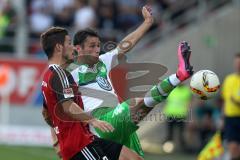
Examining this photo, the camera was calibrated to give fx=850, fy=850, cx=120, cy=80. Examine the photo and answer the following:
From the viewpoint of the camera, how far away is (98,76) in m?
10.6

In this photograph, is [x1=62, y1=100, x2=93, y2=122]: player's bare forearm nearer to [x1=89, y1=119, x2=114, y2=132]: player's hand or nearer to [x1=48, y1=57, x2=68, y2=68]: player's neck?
[x1=89, y1=119, x2=114, y2=132]: player's hand

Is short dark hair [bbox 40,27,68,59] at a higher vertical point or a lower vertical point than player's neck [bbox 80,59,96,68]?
higher

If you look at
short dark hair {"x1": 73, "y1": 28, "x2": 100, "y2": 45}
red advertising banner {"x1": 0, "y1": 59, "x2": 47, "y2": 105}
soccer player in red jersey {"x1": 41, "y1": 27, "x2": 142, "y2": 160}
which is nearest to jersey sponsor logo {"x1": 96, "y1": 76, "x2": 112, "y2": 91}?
short dark hair {"x1": 73, "y1": 28, "x2": 100, "y2": 45}

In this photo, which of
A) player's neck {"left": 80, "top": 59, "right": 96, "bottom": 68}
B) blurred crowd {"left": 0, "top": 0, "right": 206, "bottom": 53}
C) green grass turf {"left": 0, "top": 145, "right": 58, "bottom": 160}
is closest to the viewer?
player's neck {"left": 80, "top": 59, "right": 96, "bottom": 68}

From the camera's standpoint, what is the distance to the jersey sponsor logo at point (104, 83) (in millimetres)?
10586

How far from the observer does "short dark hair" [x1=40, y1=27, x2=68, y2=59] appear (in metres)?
9.74

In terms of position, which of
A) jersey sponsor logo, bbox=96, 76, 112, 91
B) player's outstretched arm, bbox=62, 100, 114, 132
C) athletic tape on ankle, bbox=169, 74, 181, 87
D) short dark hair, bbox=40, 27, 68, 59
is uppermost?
short dark hair, bbox=40, 27, 68, 59

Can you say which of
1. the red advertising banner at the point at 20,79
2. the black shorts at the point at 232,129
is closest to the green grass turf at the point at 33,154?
the red advertising banner at the point at 20,79

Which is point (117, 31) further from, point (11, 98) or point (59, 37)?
point (59, 37)

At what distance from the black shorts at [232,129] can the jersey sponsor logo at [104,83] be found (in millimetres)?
5309

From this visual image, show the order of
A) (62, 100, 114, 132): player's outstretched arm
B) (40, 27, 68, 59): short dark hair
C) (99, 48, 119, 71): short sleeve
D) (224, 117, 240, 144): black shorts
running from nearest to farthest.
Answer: (62, 100, 114, 132): player's outstretched arm < (40, 27, 68, 59): short dark hair < (99, 48, 119, 71): short sleeve < (224, 117, 240, 144): black shorts

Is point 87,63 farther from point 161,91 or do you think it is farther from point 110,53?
point 161,91

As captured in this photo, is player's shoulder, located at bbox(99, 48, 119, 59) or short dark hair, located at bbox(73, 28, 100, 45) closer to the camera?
short dark hair, located at bbox(73, 28, 100, 45)

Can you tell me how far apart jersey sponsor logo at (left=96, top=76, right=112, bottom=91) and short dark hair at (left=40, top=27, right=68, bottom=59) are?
1.02 meters
